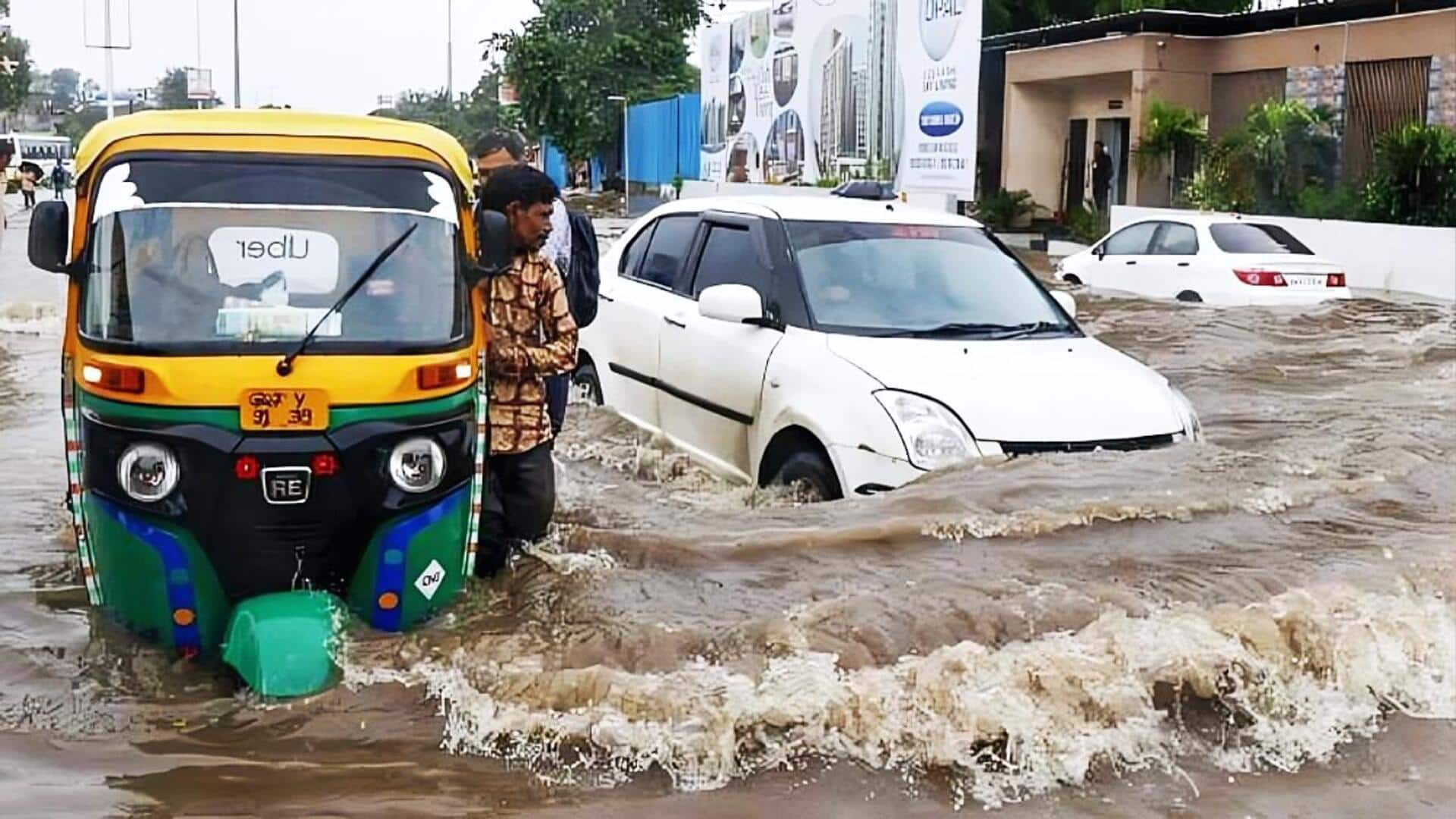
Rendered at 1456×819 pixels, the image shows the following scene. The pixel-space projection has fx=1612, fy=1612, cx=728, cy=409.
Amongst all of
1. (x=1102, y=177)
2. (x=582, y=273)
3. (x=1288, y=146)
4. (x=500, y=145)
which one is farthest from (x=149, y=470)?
(x=1102, y=177)

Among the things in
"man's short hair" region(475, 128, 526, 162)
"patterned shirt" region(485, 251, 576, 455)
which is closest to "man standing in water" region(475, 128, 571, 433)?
"man's short hair" region(475, 128, 526, 162)

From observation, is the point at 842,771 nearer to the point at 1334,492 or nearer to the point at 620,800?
the point at 620,800

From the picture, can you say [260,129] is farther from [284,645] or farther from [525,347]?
[284,645]

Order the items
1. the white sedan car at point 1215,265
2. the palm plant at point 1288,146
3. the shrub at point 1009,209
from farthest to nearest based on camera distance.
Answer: the shrub at point 1009,209, the palm plant at point 1288,146, the white sedan car at point 1215,265

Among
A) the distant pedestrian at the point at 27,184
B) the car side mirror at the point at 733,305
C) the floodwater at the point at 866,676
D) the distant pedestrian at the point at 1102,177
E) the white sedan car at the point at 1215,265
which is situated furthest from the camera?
the distant pedestrian at the point at 27,184

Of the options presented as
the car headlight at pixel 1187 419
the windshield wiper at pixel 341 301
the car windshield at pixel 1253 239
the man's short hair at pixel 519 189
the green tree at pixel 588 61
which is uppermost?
the green tree at pixel 588 61

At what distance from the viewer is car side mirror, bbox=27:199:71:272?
16.0 feet

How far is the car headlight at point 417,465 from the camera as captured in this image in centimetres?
476

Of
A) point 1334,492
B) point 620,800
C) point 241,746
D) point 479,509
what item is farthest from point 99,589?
point 1334,492

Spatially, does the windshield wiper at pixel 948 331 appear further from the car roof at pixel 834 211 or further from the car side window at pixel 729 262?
the car roof at pixel 834 211

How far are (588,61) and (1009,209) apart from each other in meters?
23.8

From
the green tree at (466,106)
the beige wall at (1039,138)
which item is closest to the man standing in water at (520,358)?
the beige wall at (1039,138)

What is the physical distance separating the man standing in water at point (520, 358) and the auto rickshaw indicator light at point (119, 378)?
1.22 meters

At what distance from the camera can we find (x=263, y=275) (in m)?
4.93
